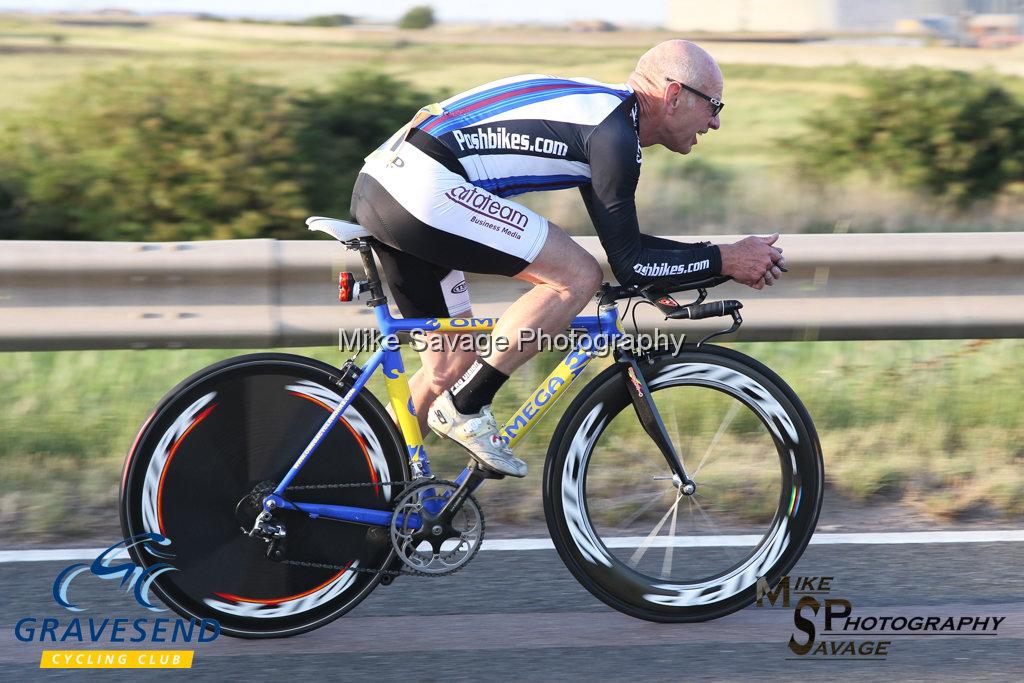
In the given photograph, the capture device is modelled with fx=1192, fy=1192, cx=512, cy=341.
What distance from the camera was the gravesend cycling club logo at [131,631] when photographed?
3.57m

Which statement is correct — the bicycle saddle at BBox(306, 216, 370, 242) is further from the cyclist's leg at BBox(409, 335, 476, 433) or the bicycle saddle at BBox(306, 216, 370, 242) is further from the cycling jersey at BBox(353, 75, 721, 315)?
the cyclist's leg at BBox(409, 335, 476, 433)

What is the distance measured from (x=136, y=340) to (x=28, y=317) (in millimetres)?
452

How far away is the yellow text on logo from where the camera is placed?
354cm

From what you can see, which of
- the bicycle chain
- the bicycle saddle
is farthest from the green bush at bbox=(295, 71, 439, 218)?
the bicycle chain

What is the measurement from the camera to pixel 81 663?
3.55m

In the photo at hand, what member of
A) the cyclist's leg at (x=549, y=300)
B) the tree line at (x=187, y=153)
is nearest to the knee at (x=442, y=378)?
the cyclist's leg at (x=549, y=300)

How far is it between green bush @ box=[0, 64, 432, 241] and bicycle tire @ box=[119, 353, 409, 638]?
3883 millimetres

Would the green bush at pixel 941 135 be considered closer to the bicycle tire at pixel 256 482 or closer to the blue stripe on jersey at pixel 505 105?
the blue stripe on jersey at pixel 505 105

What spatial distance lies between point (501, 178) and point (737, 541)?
1648 millimetres

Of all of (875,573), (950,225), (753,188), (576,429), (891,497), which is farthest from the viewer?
(753,188)

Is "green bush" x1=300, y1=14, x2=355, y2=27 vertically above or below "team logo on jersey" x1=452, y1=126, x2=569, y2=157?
below

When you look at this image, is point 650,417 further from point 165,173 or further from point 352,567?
point 165,173

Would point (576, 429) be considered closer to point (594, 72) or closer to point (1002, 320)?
point (1002, 320)

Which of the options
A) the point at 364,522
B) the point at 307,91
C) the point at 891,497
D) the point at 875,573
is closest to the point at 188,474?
the point at 364,522
